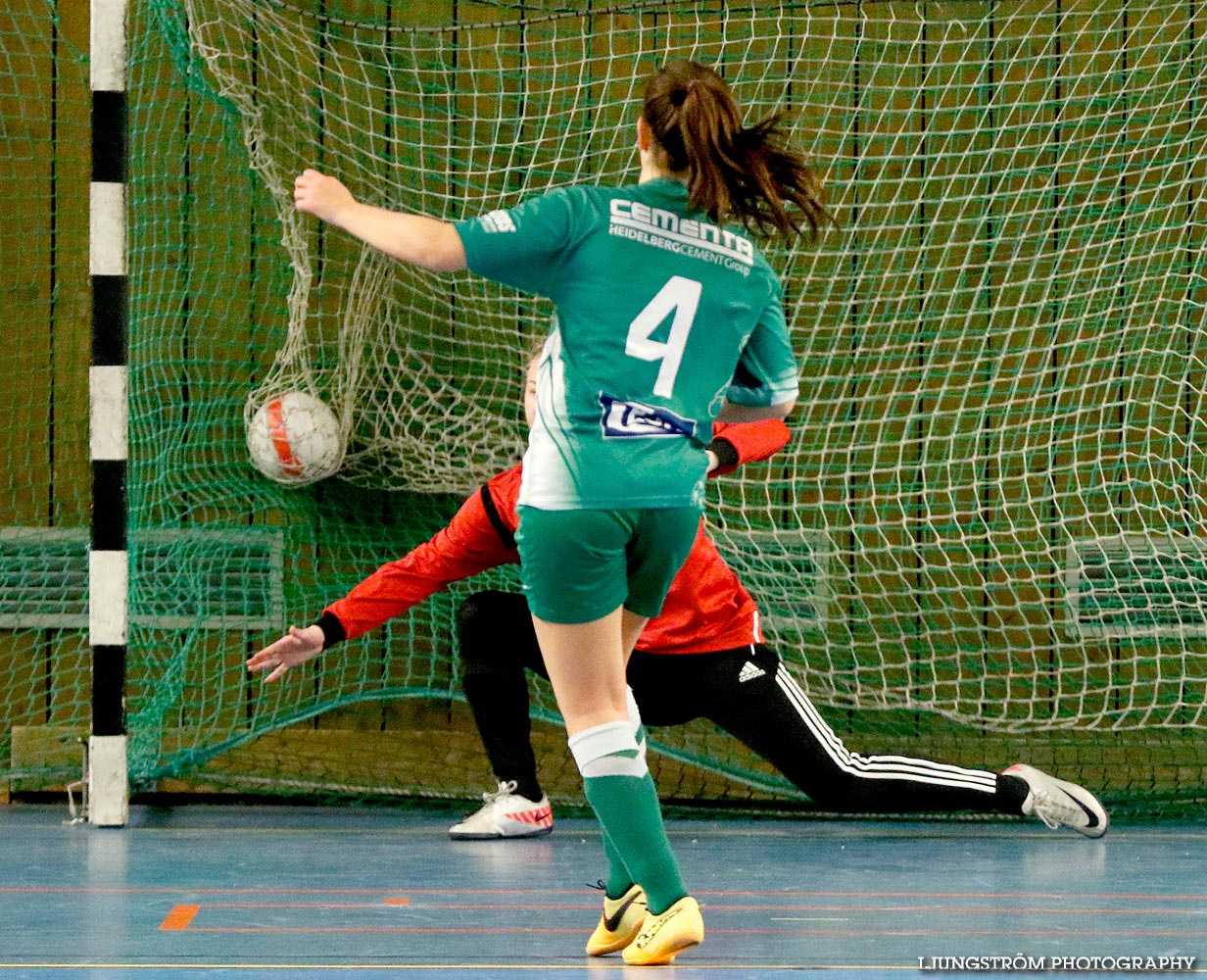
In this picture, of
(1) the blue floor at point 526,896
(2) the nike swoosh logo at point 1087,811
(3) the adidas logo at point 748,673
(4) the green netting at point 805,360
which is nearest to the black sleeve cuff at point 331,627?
(1) the blue floor at point 526,896

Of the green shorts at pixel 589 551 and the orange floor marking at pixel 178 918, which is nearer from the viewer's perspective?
the green shorts at pixel 589 551

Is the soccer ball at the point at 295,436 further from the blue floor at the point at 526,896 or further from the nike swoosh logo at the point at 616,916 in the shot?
the nike swoosh logo at the point at 616,916

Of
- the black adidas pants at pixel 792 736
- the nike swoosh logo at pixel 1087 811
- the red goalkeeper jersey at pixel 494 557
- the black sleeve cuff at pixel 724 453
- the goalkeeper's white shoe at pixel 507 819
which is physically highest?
the black sleeve cuff at pixel 724 453

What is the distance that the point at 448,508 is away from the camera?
191 inches

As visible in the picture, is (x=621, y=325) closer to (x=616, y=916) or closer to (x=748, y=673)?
(x=616, y=916)

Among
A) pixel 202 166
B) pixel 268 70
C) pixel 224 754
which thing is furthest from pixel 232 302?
pixel 224 754

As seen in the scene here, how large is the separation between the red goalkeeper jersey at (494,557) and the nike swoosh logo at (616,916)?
119 cm

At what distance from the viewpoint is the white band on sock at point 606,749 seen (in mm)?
2564

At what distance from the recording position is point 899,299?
4.68m

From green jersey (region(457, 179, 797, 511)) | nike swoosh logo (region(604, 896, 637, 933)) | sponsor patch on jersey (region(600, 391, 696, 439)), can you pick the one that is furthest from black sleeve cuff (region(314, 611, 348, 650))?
sponsor patch on jersey (region(600, 391, 696, 439))

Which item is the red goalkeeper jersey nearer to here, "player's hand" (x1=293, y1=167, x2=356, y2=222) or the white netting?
the white netting

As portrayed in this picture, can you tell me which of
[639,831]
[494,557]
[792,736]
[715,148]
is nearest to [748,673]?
[792,736]

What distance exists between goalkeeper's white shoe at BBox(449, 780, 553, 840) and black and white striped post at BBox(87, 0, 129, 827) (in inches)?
38.3

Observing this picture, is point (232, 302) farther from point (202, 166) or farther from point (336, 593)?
point (336, 593)
